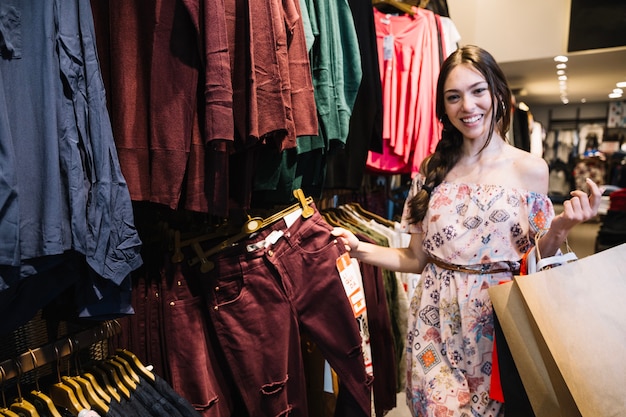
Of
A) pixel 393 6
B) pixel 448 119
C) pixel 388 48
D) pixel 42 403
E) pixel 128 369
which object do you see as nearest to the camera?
pixel 42 403

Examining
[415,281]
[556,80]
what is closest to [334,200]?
[415,281]

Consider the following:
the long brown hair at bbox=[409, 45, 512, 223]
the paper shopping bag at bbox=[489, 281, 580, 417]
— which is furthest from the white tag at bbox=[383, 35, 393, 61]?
the paper shopping bag at bbox=[489, 281, 580, 417]

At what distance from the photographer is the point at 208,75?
3.01 feet

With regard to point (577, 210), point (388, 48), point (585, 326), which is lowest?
point (585, 326)

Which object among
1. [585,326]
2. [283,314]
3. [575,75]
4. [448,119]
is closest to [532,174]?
[448,119]

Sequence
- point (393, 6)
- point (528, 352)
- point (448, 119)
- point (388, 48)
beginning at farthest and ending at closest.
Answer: point (393, 6)
point (388, 48)
point (448, 119)
point (528, 352)

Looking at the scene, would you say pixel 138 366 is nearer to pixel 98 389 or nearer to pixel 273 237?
pixel 98 389

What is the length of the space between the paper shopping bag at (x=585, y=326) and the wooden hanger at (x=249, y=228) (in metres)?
0.67

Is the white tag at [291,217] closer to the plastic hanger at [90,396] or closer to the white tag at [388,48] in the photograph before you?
the plastic hanger at [90,396]

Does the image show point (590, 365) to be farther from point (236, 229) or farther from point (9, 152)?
point (9, 152)

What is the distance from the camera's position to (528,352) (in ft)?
3.55

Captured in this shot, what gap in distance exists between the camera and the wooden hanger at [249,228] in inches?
49.1

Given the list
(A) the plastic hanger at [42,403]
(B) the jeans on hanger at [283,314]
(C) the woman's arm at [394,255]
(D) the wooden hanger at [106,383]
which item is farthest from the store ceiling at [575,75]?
(A) the plastic hanger at [42,403]

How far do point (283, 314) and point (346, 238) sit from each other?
0.40 m
